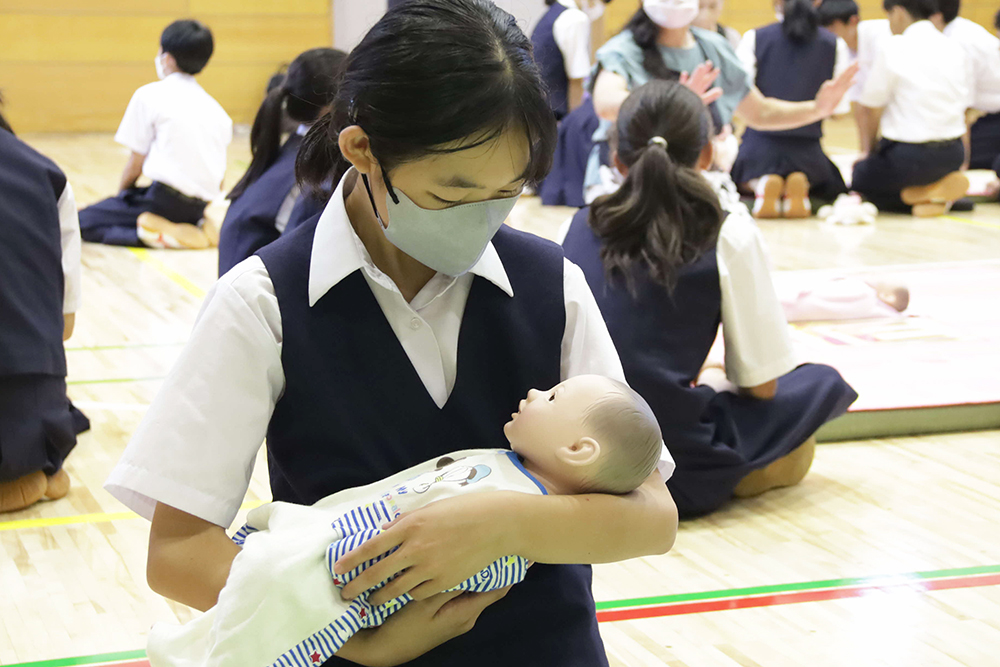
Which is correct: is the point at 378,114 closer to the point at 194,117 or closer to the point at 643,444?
the point at 643,444

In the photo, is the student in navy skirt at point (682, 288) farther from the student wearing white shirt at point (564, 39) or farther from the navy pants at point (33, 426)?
the student wearing white shirt at point (564, 39)

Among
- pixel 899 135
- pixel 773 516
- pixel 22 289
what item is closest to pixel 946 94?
pixel 899 135

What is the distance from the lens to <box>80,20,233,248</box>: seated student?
609cm

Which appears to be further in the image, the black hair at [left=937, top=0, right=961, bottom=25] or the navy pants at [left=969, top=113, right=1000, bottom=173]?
the navy pants at [left=969, top=113, right=1000, bottom=173]

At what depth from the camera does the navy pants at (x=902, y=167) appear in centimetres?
676

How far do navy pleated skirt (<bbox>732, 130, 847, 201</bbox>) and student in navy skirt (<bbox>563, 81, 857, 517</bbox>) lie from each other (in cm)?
424

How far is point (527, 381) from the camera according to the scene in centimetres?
141

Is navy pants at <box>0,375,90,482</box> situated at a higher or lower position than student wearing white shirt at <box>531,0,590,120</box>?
lower

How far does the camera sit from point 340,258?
1348 millimetres

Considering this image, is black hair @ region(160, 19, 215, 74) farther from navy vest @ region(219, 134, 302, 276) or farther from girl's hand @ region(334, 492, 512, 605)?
girl's hand @ region(334, 492, 512, 605)

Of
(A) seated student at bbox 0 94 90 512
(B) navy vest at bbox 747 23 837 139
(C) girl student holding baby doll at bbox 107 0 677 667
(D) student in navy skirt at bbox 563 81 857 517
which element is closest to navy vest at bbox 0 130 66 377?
(A) seated student at bbox 0 94 90 512

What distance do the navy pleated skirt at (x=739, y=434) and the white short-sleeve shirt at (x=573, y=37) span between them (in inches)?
190

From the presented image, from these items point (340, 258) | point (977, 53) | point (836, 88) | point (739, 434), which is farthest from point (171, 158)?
point (340, 258)

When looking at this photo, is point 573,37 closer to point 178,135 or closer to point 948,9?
point 948,9
